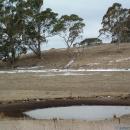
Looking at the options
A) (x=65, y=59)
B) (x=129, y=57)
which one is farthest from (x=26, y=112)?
(x=65, y=59)

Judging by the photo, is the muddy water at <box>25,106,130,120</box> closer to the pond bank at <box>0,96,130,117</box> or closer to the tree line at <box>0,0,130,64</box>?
the pond bank at <box>0,96,130,117</box>

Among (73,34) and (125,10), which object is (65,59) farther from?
(125,10)

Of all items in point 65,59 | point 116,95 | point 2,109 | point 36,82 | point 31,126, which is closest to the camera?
point 31,126

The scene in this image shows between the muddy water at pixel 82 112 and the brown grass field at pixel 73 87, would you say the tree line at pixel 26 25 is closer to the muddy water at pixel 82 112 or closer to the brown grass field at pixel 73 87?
the brown grass field at pixel 73 87

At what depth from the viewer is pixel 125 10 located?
93875 millimetres

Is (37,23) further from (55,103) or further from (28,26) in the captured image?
(55,103)

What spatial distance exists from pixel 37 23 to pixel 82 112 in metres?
63.4

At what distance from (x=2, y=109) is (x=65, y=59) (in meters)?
53.7

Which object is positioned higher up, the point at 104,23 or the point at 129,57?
the point at 104,23

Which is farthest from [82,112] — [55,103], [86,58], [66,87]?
[86,58]

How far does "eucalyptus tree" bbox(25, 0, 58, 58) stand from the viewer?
87.1 m

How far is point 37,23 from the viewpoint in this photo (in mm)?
87875

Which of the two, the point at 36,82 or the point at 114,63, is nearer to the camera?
the point at 36,82

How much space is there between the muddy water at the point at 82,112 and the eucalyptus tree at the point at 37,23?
195 ft
